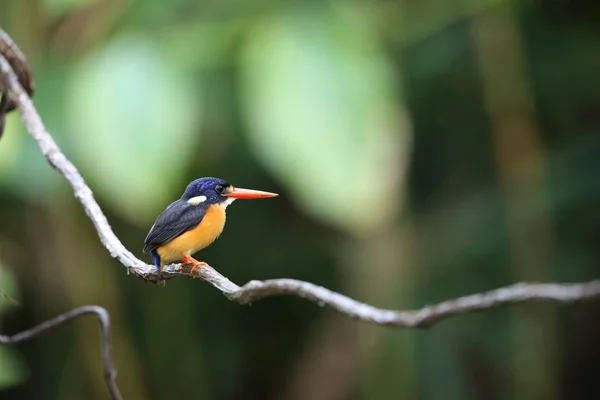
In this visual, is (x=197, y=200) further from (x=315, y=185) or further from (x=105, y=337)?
(x=315, y=185)

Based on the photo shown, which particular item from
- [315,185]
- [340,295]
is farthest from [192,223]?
[315,185]

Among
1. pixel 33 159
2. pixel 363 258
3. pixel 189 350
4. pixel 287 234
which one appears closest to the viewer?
pixel 189 350

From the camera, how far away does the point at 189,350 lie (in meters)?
0.95

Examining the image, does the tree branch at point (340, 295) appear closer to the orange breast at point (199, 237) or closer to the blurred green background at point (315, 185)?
the orange breast at point (199, 237)

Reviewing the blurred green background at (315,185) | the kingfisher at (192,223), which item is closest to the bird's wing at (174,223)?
the kingfisher at (192,223)

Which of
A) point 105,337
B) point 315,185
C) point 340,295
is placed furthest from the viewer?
point 315,185

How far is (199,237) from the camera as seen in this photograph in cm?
41

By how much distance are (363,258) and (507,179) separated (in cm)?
44

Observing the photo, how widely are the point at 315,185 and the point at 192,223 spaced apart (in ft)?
1.97

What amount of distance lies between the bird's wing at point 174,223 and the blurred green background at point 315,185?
36 centimetres

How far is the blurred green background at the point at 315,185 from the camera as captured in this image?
102 cm

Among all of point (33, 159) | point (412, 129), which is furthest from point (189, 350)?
point (412, 129)

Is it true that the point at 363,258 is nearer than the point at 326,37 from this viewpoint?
No

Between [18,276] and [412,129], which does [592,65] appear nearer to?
[412,129]
